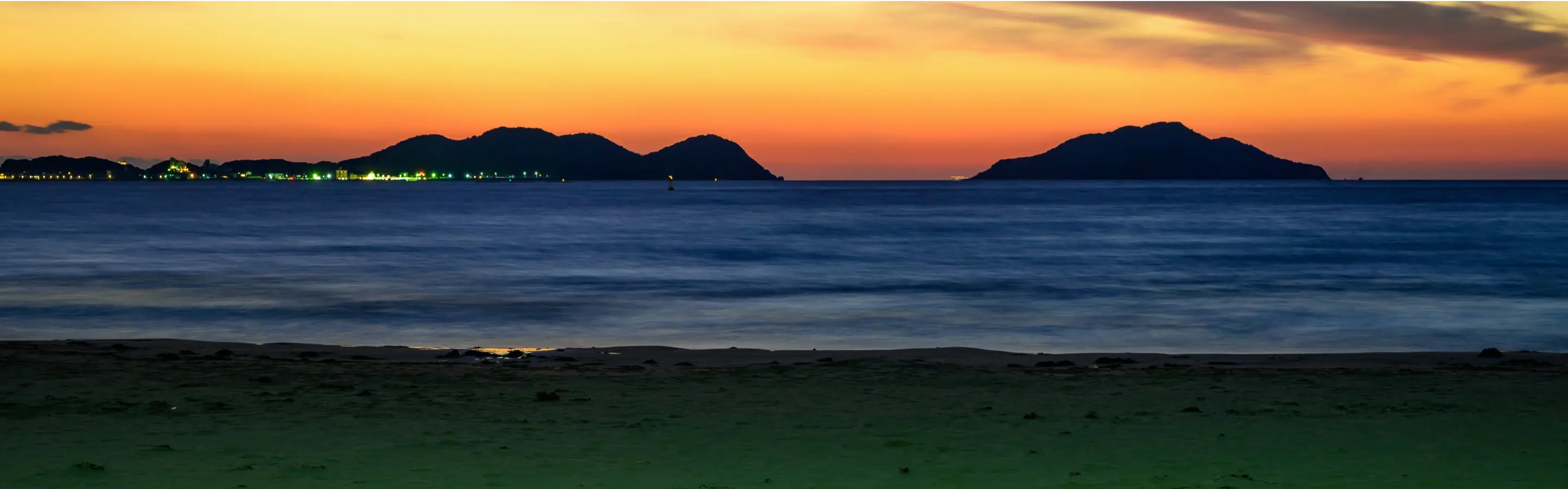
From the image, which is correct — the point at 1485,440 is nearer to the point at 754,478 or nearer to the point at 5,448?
the point at 754,478

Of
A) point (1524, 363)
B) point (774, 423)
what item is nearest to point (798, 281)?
point (1524, 363)

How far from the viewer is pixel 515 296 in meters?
32.2

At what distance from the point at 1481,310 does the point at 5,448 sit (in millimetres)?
30614

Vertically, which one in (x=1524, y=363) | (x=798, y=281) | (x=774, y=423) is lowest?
(x=798, y=281)

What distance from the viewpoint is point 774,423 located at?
33.9 ft

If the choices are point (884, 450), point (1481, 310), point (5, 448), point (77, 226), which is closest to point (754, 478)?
point (884, 450)

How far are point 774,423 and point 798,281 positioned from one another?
29.0m

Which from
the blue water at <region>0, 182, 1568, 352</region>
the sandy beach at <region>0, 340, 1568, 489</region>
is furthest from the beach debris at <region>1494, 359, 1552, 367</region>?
the blue water at <region>0, 182, 1568, 352</region>

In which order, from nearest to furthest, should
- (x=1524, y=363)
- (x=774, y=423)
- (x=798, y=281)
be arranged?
(x=774, y=423) < (x=1524, y=363) < (x=798, y=281)

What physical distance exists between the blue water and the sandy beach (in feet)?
24.2

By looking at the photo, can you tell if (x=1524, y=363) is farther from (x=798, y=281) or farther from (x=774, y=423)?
(x=798, y=281)

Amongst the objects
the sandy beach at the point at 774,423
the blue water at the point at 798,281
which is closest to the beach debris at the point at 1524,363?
the sandy beach at the point at 774,423

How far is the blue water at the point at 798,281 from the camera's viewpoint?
23516 mm

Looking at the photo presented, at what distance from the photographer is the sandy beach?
8086mm
